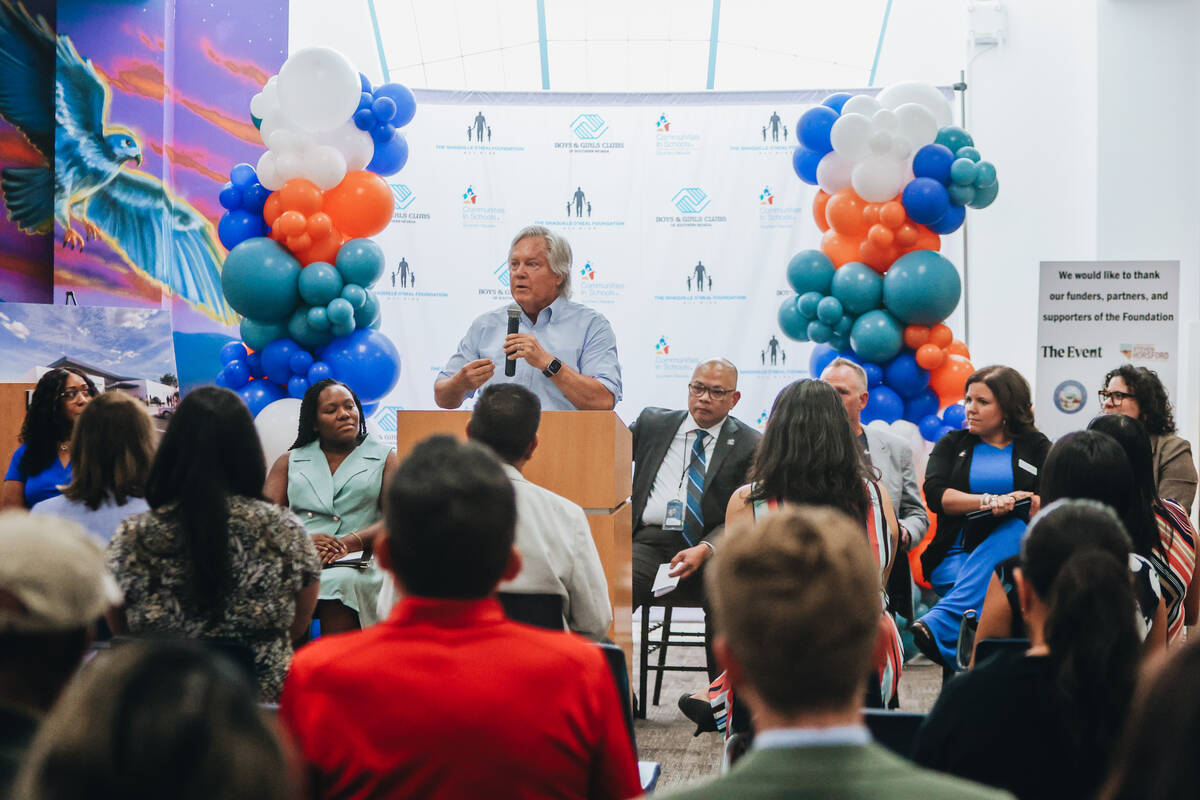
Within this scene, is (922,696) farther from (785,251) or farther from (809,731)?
(809,731)

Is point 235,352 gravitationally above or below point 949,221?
below

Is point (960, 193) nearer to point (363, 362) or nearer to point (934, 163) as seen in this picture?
point (934, 163)

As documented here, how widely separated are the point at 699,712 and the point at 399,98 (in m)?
3.44

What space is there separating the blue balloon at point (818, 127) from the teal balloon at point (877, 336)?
100cm

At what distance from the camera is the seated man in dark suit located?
1055 mm

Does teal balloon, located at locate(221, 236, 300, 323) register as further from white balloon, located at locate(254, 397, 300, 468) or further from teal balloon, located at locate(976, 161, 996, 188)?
teal balloon, located at locate(976, 161, 996, 188)

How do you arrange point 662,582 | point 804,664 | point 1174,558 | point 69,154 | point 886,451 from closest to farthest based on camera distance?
point 804,664
point 1174,558
point 662,582
point 886,451
point 69,154

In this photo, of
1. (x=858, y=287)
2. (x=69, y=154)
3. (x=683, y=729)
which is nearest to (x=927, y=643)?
(x=683, y=729)

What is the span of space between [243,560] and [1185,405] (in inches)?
237

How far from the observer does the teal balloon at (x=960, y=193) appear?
18.7 ft

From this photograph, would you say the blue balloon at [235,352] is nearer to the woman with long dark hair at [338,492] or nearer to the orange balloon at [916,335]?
the woman with long dark hair at [338,492]

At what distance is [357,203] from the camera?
211 inches

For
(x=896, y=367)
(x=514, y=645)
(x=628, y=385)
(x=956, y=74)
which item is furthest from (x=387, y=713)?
(x=956, y=74)

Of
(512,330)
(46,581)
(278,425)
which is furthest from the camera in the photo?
(278,425)
